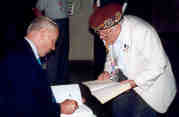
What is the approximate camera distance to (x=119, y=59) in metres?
2.21

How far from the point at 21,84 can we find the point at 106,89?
27.8 inches

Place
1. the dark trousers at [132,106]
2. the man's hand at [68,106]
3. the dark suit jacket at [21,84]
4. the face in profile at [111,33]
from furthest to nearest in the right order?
the dark trousers at [132,106], the face in profile at [111,33], the man's hand at [68,106], the dark suit jacket at [21,84]

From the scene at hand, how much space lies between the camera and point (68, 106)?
70.3 inches

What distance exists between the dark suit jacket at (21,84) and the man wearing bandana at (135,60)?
63cm

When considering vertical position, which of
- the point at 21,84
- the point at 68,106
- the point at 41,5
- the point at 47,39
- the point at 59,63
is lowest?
the point at 59,63

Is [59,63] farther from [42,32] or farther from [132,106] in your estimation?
[42,32]

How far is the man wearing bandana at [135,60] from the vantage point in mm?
1989

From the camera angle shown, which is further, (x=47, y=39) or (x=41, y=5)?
(x=41, y=5)

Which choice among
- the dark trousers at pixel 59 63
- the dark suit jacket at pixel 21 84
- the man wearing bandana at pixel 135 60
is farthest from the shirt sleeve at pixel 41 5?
the dark suit jacket at pixel 21 84

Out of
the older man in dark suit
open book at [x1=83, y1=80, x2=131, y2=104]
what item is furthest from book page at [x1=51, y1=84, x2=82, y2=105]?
the older man in dark suit

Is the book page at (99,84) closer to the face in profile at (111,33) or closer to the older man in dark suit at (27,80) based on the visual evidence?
the face in profile at (111,33)

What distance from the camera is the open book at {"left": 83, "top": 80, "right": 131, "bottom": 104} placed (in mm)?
1936

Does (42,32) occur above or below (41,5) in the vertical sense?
below

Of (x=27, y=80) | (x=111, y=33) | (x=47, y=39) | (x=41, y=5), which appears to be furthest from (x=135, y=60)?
(x=41, y=5)
